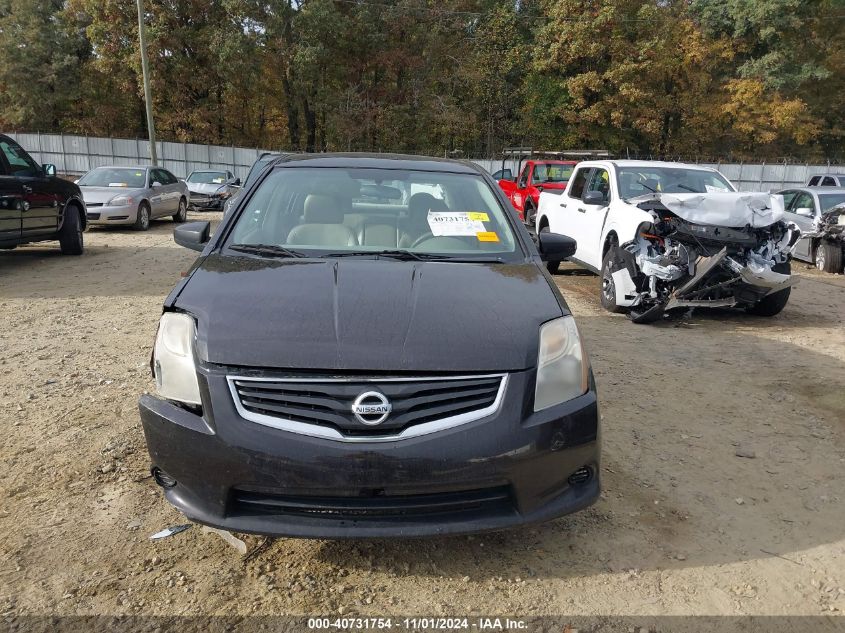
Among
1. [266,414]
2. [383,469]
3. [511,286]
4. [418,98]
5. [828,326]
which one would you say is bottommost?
[828,326]

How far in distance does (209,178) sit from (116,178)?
271 inches

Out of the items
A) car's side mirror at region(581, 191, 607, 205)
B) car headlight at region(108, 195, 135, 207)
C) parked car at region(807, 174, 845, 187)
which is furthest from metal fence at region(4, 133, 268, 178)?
car's side mirror at region(581, 191, 607, 205)

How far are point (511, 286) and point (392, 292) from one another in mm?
576

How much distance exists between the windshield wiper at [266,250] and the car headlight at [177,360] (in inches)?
28.8

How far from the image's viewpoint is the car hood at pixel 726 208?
268 inches

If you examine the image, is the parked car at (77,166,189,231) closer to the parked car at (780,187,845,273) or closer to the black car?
the black car

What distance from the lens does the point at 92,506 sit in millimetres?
3055

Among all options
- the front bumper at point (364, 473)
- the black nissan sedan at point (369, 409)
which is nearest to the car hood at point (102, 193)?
the black nissan sedan at point (369, 409)

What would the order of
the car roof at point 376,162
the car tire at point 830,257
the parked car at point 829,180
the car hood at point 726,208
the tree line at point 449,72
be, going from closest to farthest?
the car roof at point 376,162 < the car hood at point 726,208 < the car tire at point 830,257 < the parked car at point 829,180 < the tree line at point 449,72

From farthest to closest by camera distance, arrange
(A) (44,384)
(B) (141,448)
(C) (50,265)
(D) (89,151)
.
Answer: (D) (89,151), (C) (50,265), (A) (44,384), (B) (141,448)

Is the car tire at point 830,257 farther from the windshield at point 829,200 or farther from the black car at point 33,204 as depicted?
the black car at point 33,204

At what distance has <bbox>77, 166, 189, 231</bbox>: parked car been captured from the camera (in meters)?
13.9

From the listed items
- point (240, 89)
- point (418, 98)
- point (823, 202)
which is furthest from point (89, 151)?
point (823, 202)

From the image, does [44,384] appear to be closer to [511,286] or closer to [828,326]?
[511,286]
